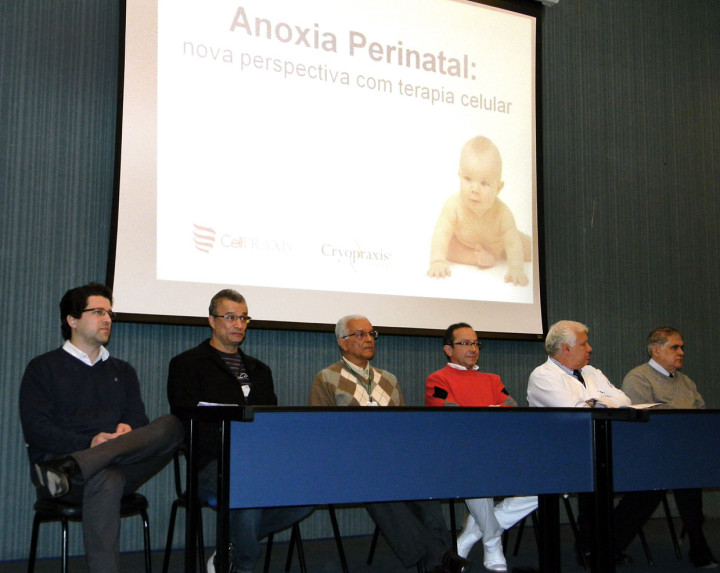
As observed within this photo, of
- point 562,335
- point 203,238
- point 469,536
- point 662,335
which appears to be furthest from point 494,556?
point 203,238

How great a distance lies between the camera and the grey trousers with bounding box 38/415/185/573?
251cm

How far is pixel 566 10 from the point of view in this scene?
17.3 feet

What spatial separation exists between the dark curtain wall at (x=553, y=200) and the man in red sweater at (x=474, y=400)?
0.57m

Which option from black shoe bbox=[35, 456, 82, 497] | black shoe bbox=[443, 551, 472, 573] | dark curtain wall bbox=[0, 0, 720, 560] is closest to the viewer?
black shoe bbox=[35, 456, 82, 497]

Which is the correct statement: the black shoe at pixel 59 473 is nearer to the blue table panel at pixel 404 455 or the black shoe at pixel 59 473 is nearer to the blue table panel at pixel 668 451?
the blue table panel at pixel 404 455

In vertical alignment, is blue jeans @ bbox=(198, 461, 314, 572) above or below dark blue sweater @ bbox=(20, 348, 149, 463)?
below

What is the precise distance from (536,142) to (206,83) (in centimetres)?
212

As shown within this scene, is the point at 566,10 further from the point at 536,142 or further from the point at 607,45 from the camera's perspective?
the point at 536,142

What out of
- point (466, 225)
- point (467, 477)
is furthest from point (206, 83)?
point (467, 477)

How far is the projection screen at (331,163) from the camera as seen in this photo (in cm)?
386

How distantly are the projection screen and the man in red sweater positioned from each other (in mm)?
504

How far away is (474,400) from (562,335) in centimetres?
54

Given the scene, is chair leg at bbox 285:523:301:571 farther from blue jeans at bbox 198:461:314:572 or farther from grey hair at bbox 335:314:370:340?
grey hair at bbox 335:314:370:340

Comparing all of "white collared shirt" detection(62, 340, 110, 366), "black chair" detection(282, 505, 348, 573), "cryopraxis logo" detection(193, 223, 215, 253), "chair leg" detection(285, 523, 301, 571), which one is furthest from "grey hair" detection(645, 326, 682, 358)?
"white collared shirt" detection(62, 340, 110, 366)
